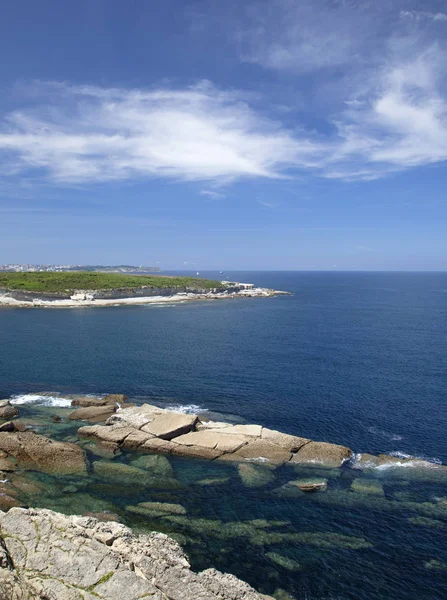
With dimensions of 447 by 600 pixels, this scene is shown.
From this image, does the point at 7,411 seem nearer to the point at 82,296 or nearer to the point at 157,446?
the point at 157,446

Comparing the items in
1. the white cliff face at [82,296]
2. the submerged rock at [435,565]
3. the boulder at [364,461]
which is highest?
the white cliff face at [82,296]

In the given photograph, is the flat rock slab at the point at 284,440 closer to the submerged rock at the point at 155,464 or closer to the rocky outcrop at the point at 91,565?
the submerged rock at the point at 155,464

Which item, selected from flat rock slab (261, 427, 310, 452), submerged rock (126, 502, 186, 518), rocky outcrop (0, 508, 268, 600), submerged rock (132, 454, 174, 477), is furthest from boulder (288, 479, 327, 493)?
rocky outcrop (0, 508, 268, 600)

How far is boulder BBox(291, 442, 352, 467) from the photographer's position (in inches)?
1356

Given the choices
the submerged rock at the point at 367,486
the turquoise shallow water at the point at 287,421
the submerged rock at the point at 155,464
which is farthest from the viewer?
the submerged rock at the point at 155,464

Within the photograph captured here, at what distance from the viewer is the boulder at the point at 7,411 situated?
43.1m

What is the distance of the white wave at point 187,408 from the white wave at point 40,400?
11.8 metres

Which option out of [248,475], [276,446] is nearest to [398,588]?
[248,475]

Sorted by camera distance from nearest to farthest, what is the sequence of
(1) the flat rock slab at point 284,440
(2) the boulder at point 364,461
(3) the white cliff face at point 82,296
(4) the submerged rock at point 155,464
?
A: (4) the submerged rock at point 155,464
(2) the boulder at point 364,461
(1) the flat rock slab at point 284,440
(3) the white cliff face at point 82,296

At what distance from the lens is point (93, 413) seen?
44000mm

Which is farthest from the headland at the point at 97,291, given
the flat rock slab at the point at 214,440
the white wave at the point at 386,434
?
the white wave at the point at 386,434

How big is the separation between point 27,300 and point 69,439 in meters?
122

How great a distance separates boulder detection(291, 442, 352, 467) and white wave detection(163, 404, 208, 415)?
1359 centimetres

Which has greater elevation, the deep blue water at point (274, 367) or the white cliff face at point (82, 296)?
the white cliff face at point (82, 296)
